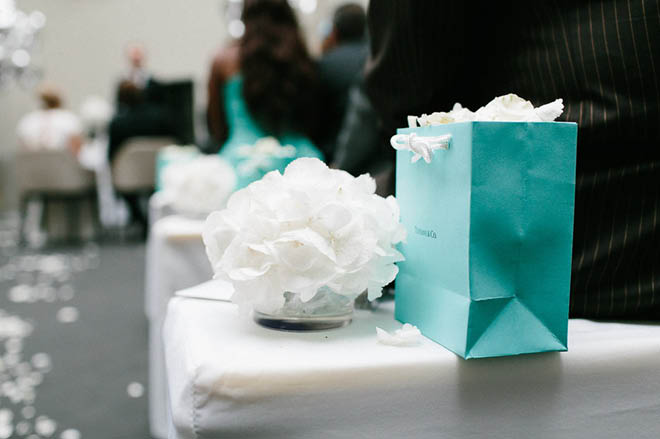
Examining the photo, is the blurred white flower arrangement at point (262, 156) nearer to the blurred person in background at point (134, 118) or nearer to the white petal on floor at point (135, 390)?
the white petal on floor at point (135, 390)

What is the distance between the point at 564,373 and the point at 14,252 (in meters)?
5.03

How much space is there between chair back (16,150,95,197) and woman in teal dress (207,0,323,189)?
301 centimetres

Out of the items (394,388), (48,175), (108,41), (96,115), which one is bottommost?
(48,175)

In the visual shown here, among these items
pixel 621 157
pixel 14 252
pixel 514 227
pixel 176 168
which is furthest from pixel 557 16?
pixel 14 252

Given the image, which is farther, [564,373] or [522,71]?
[522,71]

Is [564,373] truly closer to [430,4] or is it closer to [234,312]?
[234,312]

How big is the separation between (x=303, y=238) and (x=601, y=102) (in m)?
0.45

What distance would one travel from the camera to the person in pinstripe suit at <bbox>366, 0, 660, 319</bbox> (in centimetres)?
74

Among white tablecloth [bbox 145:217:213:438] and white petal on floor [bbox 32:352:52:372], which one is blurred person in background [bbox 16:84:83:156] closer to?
white petal on floor [bbox 32:352:52:372]

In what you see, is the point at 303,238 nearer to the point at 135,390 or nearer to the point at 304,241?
the point at 304,241

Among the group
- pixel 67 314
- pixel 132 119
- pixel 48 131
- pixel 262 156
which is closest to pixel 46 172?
pixel 48 131

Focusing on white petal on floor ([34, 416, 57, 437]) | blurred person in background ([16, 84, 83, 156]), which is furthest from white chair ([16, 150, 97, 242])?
white petal on floor ([34, 416, 57, 437])

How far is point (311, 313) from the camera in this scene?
26.3 inches

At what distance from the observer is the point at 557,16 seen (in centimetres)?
78
